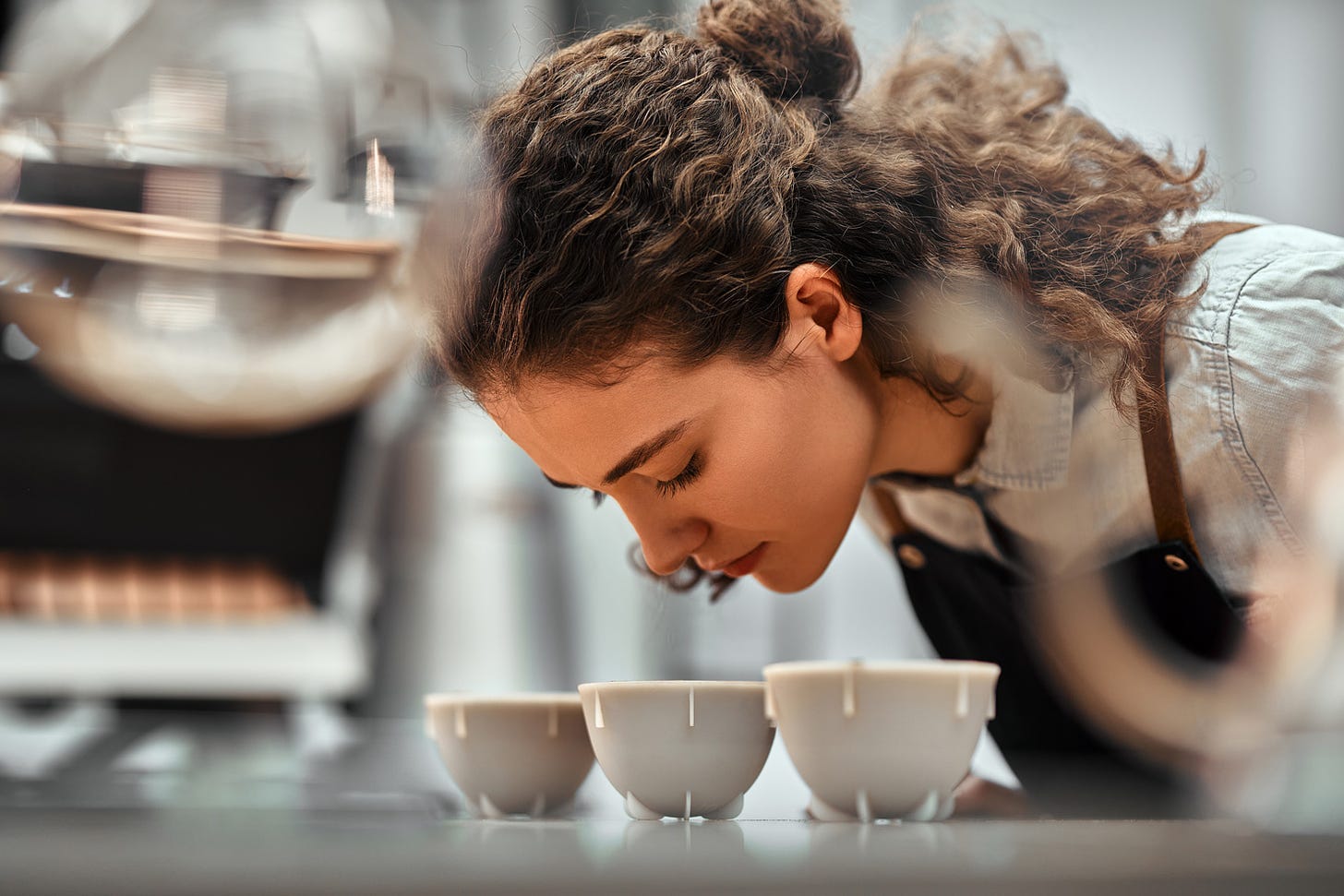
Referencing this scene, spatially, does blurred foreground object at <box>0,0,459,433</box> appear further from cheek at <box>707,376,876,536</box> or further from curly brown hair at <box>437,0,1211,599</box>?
cheek at <box>707,376,876,536</box>

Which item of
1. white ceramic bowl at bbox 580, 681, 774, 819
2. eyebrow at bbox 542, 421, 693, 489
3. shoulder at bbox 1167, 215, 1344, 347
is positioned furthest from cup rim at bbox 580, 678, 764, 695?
shoulder at bbox 1167, 215, 1344, 347

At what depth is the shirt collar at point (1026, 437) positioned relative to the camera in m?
0.48

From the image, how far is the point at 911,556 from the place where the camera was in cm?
64

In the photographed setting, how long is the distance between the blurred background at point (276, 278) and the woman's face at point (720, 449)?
0.20 feet

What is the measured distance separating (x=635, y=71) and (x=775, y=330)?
11 cm

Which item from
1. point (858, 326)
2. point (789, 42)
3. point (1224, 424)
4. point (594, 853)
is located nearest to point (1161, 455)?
point (1224, 424)

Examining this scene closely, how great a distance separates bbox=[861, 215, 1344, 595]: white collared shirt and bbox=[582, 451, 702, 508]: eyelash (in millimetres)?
131

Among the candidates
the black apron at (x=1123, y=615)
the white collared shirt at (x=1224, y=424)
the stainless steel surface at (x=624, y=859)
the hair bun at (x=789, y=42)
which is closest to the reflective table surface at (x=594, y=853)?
the stainless steel surface at (x=624, y=859)

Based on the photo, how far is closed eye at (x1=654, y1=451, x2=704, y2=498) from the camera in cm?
46

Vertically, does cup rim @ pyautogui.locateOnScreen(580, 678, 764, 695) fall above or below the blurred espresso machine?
below

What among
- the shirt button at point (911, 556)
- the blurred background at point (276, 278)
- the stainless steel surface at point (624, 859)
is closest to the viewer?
the stainless steel surface at point (624, 859)

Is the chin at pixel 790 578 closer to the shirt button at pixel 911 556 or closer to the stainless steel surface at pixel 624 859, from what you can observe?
the shirt button at pixel 911 556

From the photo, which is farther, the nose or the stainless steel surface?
the nose

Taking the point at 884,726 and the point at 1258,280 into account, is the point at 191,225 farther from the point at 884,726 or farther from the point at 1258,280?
the point at 1258,280
